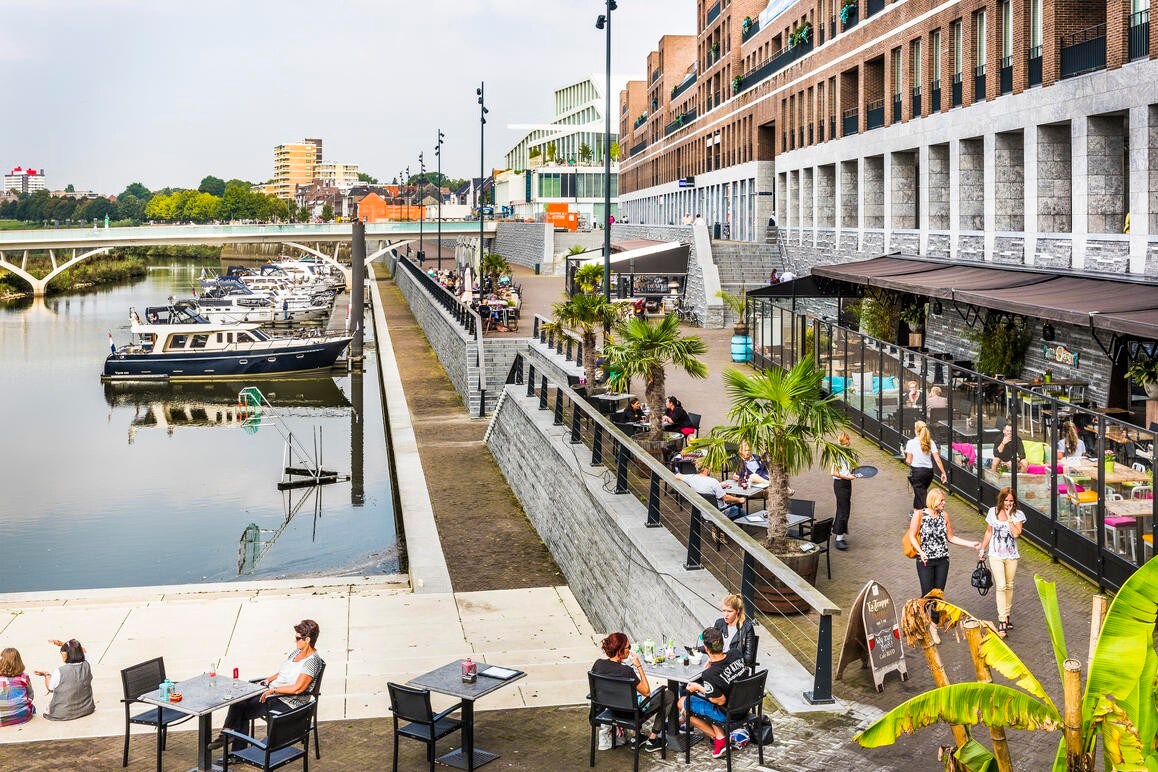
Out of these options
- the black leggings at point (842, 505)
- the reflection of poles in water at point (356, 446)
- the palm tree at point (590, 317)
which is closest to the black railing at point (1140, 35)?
the palm tree at point (590, 317)

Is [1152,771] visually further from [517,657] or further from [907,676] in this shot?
[517,657]

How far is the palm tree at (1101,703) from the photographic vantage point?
7.12 metres

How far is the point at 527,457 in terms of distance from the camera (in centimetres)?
2542

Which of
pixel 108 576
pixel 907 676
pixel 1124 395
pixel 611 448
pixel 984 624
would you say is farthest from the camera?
pixel 108 576

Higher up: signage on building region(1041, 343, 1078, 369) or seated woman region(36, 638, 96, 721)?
signage on building region(1041, 343, 1078, 369)

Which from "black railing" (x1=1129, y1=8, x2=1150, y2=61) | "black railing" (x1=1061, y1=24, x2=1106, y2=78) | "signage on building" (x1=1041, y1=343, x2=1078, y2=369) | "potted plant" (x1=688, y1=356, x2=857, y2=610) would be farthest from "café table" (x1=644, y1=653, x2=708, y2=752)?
"black railing" (x1=1061, y1=24, x2=1106, y2=78)

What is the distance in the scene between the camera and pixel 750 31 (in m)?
63.9

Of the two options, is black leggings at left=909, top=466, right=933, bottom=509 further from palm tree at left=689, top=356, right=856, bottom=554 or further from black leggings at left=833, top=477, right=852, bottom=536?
palm tree at left=689, top=356, right=856, bottom=554

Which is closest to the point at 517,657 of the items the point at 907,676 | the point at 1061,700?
the point at 907,676

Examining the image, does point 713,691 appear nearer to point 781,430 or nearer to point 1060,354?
point 781,430

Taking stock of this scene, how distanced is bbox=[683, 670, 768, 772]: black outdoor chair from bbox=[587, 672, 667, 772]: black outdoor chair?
43cm

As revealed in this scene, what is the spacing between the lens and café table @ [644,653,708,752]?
33.1ft

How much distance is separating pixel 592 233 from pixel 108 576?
65.0 m

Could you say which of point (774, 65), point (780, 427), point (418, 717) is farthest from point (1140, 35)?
point (774, 65)
